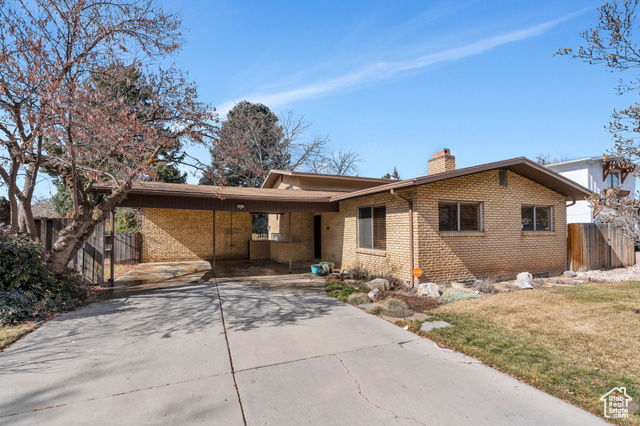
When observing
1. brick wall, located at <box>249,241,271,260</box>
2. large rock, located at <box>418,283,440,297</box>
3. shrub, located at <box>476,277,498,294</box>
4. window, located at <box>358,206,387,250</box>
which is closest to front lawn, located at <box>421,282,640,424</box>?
shrub, located at <box>476,277,498,294</box>

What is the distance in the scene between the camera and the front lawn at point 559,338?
11.0 ft

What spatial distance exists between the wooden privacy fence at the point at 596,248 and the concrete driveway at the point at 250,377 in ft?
30.4

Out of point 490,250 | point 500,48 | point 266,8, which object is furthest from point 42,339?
point 500,48

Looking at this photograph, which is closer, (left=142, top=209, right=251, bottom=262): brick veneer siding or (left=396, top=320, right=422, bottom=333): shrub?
(left=396, top=320, right=422, bottom=333): shrub

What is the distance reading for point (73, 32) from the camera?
20.8ft

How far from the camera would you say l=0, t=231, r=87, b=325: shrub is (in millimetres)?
5582

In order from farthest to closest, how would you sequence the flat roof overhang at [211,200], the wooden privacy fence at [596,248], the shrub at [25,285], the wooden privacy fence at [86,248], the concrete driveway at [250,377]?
the wooden privacy fence at [596,248] < the flat roof overhang at [211,200] < the wooden privacy fence at [86,248] < the shrub at [25,285] < the concrete driveway at [250,377]

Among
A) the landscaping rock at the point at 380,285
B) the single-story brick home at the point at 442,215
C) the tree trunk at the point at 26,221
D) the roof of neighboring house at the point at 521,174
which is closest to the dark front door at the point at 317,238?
the single-story brick home at the point at 442,215

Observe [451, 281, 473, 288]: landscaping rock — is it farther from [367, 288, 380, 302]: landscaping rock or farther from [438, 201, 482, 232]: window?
[367, 288, 380, 302]: landscaping rock

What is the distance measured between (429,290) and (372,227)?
3098 millimetres

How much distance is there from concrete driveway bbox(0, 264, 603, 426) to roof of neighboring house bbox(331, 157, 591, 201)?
387 centimetres

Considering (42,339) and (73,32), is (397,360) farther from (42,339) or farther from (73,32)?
(73,32)

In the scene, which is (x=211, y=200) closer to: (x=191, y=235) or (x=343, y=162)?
(x=191, y=235)

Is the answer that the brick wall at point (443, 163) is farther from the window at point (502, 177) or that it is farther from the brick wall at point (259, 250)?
the brick wall at point (259, 250)
